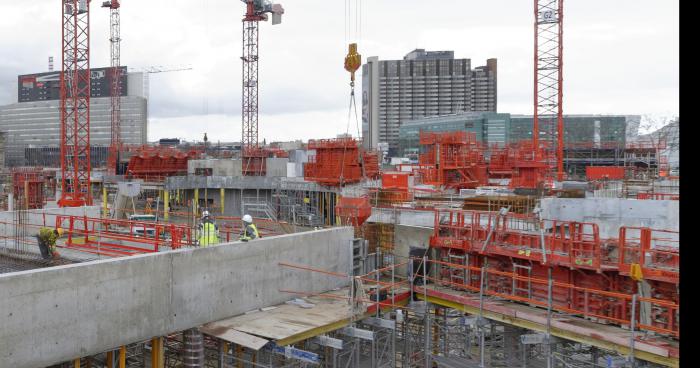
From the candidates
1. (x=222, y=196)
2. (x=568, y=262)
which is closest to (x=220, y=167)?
(x=222, y=196)

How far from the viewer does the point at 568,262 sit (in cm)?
1284

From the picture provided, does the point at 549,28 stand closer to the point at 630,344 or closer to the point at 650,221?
the point at 650,221

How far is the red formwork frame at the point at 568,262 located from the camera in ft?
37.9

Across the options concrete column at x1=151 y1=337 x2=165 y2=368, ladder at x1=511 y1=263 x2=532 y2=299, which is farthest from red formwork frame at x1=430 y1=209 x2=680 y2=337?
concrete column at x1=151 y1=337 x2=165 y2=368

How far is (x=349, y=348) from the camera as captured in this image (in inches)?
558

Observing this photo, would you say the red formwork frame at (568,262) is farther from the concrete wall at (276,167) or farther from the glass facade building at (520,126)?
the glass facade building at (520,126)

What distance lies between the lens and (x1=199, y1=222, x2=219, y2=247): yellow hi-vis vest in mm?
12602

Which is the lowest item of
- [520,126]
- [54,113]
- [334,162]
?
[334,162]

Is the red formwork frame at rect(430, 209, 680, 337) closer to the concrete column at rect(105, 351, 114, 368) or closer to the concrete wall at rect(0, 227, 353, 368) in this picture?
the concrete wall at rect(0, 227, 353, 368)

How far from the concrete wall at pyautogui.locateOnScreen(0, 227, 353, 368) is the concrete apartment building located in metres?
131

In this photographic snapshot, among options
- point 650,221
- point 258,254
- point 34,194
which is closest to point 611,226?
point 650,221

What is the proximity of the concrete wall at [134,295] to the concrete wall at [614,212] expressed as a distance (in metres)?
8.15

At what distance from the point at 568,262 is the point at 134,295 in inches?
363

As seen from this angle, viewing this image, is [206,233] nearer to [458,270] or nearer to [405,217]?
[458,270]
